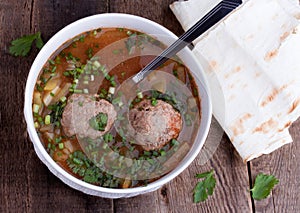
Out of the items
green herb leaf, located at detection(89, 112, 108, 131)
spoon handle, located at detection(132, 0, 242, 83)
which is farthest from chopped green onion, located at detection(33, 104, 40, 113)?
spoon handle, located at detection(132, 0, 242, 83)

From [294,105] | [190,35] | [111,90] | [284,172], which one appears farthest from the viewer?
[284,172]

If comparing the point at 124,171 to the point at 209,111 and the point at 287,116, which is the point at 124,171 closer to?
the point at 209,111

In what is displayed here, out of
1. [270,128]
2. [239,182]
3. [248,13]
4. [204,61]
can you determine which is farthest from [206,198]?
[248,13]

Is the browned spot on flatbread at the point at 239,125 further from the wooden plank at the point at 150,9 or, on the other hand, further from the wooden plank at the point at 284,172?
the wooden plank at the point at 150,9

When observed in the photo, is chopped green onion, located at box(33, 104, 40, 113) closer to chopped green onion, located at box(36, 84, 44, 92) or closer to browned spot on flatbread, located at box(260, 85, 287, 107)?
chopped green onion, located at box(36, 84, 44, 92)

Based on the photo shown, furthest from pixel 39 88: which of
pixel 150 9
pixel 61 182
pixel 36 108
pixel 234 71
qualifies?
pixel 234 71

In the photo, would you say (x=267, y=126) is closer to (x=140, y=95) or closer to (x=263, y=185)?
(x=263, y=185)
